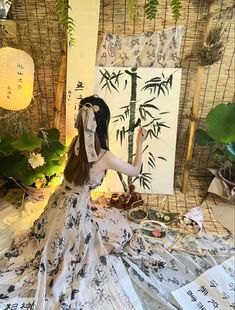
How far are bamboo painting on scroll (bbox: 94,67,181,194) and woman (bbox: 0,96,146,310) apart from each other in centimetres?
48

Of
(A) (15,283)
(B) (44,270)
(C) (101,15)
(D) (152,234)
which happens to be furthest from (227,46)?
(A) (15,283)

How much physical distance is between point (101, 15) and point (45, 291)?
1.51 m

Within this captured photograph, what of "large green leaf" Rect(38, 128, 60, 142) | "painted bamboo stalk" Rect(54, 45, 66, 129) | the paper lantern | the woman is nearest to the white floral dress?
the woman

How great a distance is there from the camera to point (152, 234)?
69.5 inches

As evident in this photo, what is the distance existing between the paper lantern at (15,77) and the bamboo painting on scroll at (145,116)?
0.44 meters

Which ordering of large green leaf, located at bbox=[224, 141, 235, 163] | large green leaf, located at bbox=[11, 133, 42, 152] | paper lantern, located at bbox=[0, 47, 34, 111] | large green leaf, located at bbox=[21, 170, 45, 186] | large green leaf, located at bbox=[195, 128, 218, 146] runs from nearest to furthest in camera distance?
paper lantern, located at bbox=[0, 47, 34, 111], large green leaf, located at bbox=[11, 133, 42, 152], large green leaf, located at bbox=[21, 170, 45, 186], large green leaf, located at bbox=[224, 141, 235, 163], large green leaf, located at bbox=[195, 128, 218, 146]

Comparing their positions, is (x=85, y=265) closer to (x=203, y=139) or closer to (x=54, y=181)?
(x=54, y=181)

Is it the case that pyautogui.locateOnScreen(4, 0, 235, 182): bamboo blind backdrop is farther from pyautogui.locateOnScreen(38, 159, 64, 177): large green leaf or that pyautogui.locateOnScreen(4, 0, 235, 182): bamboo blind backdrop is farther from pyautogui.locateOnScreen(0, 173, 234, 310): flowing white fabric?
pyautogui.locateOnScreen(0, 173, 234, 310): flowing white fabric

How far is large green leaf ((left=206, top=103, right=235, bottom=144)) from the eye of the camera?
180 centimetres

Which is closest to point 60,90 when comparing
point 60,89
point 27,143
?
point 60,89

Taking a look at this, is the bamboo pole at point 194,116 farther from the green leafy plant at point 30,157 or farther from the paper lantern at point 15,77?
the paper lantern at point 15,77

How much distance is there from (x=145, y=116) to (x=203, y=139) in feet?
1.37

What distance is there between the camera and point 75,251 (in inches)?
58.1

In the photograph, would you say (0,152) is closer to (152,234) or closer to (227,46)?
(152,234)
